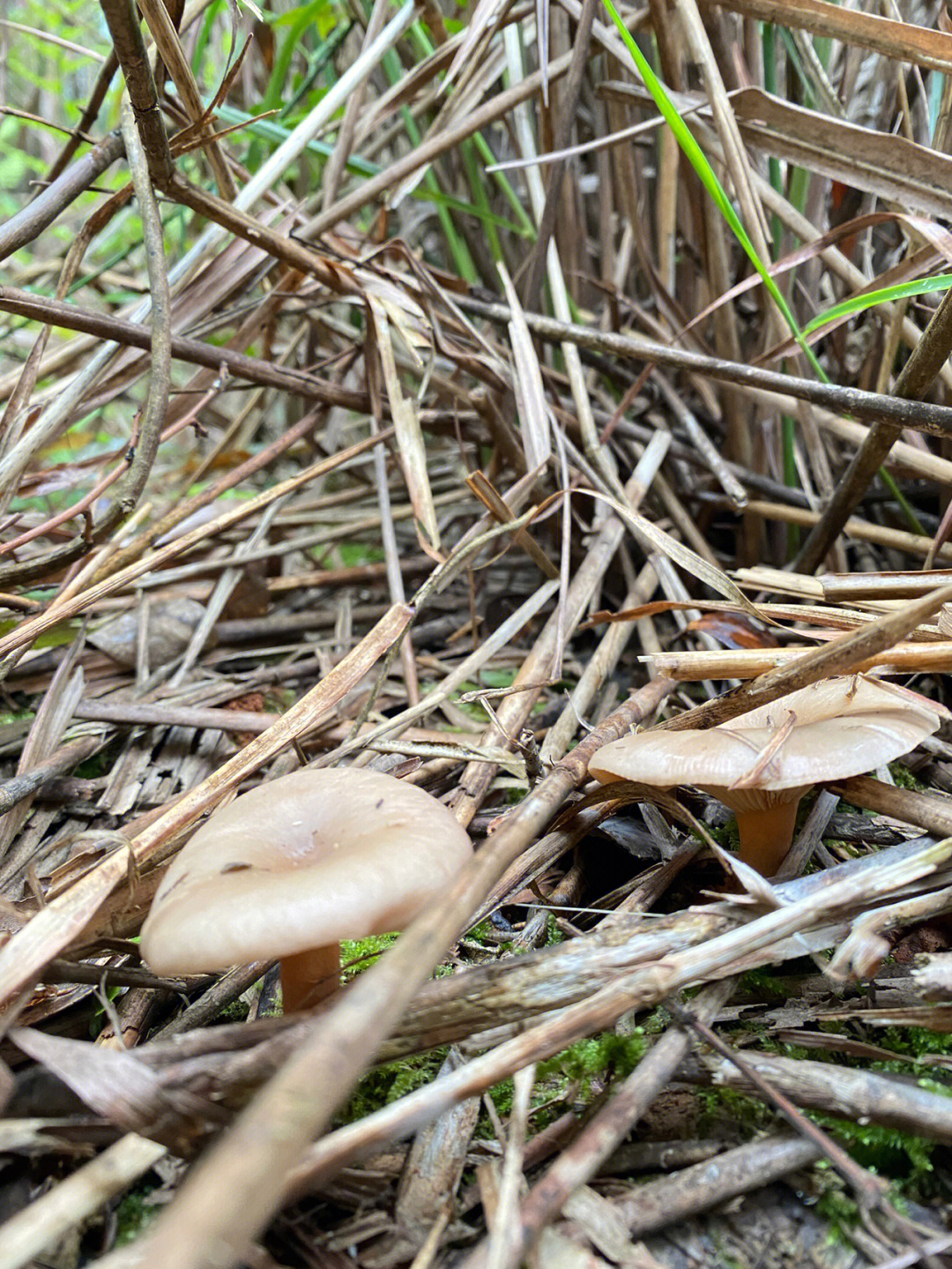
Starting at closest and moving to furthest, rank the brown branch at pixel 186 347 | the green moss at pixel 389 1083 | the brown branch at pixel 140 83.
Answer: the green moss at pixel 389 1083 < the brown branch at pixel 140 83 < the brown branch at pixel 186 347

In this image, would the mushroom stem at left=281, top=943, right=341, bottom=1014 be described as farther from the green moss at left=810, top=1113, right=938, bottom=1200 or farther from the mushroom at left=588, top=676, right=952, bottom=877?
the green moss at left=810, top=1113, right=938, bottom=1200

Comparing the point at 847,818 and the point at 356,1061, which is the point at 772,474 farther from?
the point at 356,1061

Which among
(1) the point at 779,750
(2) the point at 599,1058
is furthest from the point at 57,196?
(2) the point at 599,1058

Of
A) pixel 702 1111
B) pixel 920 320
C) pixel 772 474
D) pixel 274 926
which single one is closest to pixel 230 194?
pixel 772 474

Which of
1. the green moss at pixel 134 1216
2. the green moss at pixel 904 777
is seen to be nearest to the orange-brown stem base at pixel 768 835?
the green moss at pixel 904 777

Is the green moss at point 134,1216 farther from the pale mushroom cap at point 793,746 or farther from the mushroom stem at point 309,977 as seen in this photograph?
the pale mushroom cap at point 793,746

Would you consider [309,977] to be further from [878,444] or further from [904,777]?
[878,444]
